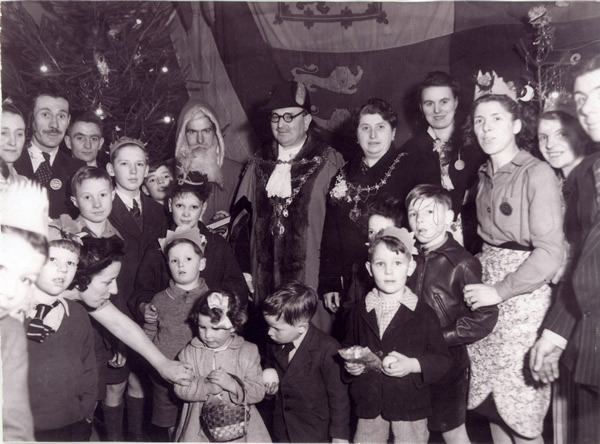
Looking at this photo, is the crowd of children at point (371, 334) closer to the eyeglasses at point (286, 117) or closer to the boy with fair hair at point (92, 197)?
the boy with fair hair at point (92, 197)

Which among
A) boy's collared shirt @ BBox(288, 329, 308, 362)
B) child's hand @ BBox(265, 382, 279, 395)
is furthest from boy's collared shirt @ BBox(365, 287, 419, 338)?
child's hand @ BBox(265, 382, 279, 395)

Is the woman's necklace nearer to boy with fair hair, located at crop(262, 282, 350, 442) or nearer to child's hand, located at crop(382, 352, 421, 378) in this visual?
boy with fair hair, located at crop(262, 282, 350, 442)

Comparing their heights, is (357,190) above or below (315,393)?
above

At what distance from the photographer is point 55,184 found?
2.49 m

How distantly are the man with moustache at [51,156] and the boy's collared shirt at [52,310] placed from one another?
1.36ft

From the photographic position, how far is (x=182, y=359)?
220 centimetres

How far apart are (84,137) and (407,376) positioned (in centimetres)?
175

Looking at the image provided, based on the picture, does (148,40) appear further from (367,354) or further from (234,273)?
(367,354)

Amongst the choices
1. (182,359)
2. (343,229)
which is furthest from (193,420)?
(343,229)

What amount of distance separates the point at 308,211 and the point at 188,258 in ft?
2.08

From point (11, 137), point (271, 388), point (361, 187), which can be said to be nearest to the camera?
point (271, 388)

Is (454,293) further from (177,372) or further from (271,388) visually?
(177,372)

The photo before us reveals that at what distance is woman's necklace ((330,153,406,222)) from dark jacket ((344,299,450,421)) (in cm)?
62

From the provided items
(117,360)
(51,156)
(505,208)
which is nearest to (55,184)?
(51,156)
